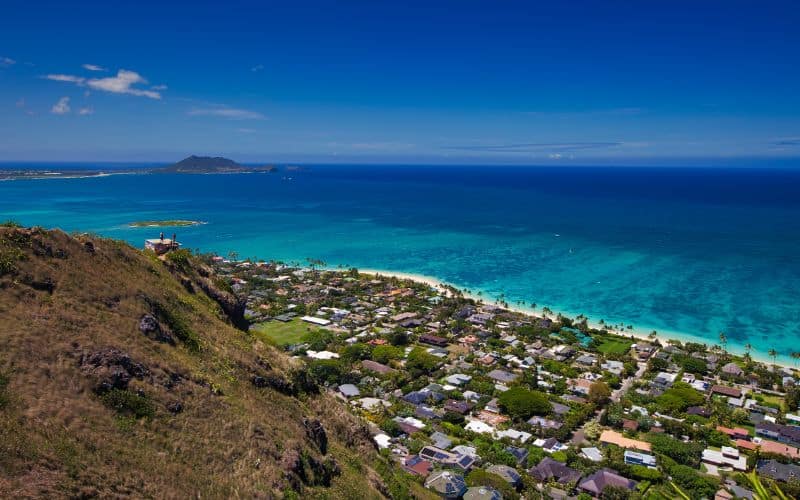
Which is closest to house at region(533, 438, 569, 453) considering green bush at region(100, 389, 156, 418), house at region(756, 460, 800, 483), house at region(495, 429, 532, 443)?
house at region(495, 429, 532, 443)

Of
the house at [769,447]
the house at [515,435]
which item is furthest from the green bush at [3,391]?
the house at [769,447]

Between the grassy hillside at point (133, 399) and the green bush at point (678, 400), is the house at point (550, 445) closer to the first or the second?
the green bush at point (678, 400)

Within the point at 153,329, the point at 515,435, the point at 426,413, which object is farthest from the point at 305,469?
the point at 515,435

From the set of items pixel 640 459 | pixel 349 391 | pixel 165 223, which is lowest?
pixel 640 459

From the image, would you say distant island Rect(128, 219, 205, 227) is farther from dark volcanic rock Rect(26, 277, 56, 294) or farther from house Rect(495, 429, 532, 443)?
dark volcanic rock Rect(26, 277, 56, 294)

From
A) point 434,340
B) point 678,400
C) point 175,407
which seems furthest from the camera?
point 434,340

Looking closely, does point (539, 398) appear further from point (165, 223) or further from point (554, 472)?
point (165, 223)
